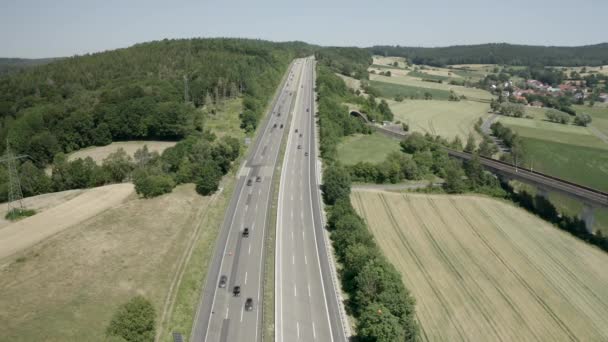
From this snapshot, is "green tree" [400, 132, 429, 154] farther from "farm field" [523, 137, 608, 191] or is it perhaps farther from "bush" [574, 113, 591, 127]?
"bush" [574, 113, 591, 127]

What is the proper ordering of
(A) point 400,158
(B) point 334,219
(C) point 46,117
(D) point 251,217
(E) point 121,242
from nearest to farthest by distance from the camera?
(E) point 121,242, (B) point 334,219, (D) point 251,217, (A) point 400,158, (C) point 46,117

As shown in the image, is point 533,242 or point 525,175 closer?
point 533,242

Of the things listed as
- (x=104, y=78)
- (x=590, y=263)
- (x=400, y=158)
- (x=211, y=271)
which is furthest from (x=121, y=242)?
(x=104, y=78)

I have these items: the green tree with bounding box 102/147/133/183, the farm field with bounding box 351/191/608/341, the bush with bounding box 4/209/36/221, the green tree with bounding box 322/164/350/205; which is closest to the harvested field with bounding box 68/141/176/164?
the green tree with bounding box 102/147/133/183

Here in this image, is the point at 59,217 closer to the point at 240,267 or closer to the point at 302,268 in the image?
the point at 240,267

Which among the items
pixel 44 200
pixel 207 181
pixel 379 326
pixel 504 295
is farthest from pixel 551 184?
pixel 44 200

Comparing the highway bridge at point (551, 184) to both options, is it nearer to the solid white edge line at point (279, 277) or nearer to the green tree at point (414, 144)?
the green tree at point (414, 144)

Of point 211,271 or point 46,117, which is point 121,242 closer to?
point 211,271
